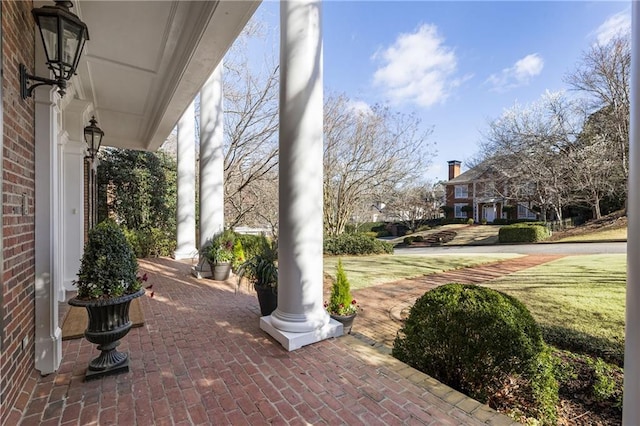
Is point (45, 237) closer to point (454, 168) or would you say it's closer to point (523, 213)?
point (523, 213)

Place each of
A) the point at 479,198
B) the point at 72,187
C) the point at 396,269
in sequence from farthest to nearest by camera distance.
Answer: the point at 479,198, the point at 396,269, the point at 72,187

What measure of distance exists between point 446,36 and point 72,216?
18015 millimetres

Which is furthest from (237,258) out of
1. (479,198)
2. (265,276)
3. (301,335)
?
(479,198)

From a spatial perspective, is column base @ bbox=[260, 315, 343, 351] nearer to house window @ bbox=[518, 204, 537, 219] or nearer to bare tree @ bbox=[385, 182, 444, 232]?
bare tree @ bbox=[385, 182, 444, 232]

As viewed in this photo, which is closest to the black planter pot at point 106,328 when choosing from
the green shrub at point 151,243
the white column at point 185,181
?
the white column at point 185,181

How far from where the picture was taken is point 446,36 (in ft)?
53.4

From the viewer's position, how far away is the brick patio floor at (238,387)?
7.27ft

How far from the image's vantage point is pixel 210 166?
23.6 ft

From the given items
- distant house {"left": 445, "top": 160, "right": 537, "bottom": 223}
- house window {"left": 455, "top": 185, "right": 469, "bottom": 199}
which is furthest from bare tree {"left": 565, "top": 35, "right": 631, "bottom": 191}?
house window {"left": 455, "top": 185, "right": 469, "bottom": 199}

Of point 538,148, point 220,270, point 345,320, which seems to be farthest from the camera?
point 538,148

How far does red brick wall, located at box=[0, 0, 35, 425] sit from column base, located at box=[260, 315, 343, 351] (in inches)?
82.2

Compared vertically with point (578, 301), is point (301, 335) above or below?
above

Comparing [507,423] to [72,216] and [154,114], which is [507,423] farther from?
[154,114]

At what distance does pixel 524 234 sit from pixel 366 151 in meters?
12.0
